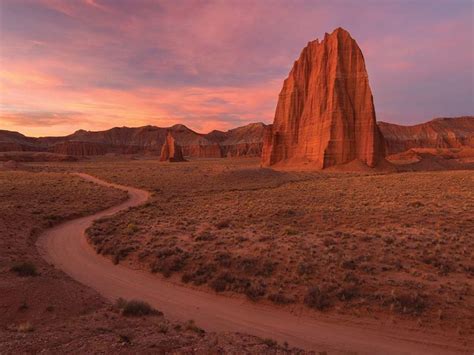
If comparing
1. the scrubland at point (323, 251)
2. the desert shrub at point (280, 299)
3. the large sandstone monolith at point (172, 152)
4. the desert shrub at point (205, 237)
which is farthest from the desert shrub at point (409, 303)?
the large sandstone monolith at point (172, 152)

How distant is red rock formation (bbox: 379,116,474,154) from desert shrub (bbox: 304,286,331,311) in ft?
534

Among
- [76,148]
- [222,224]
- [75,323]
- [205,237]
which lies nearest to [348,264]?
[205,237]

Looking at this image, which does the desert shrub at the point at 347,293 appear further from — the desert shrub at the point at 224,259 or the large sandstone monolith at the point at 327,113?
the large sandstone monolith at the point at 327,113

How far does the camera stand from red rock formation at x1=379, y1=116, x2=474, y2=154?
16288cm

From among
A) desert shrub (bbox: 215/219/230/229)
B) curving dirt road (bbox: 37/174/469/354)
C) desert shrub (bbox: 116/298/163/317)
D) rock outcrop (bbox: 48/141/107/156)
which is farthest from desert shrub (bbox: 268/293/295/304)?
rock outcrop (bbox: 48/141/107/156)

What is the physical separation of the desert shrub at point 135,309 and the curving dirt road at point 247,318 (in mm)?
511

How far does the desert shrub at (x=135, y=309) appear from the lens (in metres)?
8.65

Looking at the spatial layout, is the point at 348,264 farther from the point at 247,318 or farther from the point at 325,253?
the point at 247,318

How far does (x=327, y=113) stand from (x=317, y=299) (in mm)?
59027

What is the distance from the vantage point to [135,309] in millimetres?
8758

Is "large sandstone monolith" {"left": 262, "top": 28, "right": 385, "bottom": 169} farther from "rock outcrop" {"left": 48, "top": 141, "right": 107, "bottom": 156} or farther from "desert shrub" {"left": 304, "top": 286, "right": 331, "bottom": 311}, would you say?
"rock outcrop" {"left": 48, "top": 141, "right": 107, "bottom": 156}

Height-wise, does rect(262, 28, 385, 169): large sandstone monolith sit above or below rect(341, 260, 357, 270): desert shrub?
above

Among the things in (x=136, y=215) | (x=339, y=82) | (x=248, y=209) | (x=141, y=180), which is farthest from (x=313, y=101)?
(x=136, y=215)

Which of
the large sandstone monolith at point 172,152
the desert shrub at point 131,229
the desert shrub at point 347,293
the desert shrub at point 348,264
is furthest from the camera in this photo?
the large sandstone monolith at point 172,152
